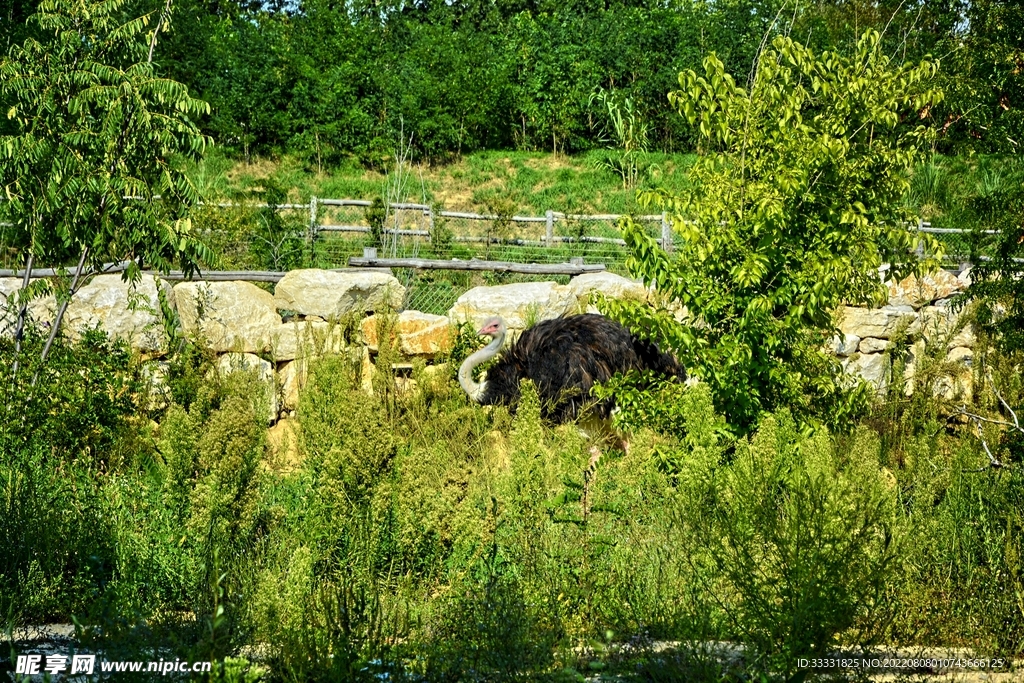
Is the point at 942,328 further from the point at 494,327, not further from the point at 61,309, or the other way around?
the point at 61,309

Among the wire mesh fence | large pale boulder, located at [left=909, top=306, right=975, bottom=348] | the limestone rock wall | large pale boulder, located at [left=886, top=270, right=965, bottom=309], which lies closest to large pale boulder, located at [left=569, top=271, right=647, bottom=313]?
the limestone rock wall

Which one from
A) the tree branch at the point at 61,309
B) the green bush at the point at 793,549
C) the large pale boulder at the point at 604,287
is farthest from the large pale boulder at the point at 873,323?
the tree branch at the point at 61,309

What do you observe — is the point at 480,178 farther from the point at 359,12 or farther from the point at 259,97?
the point at 359,12

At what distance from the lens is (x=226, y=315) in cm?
932

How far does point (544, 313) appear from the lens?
9992 millimetres

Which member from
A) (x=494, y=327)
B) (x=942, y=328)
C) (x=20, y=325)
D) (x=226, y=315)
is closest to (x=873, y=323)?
(x=942, y=328)

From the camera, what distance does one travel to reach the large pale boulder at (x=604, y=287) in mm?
9984

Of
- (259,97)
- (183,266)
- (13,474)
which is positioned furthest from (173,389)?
(259,97)

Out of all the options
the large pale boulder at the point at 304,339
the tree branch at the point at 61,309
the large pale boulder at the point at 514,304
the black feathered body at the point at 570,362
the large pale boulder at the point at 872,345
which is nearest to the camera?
the tree branch at the point at 61,309

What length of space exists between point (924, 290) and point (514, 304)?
4056 mm

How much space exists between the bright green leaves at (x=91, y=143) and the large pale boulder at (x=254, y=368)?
1622 mm

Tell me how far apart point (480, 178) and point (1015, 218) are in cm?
1768

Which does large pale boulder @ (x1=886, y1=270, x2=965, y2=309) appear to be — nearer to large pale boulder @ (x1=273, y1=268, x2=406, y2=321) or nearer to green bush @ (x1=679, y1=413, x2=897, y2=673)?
large pale boulder @ (x1=273, y1=268, x2=406, y2=321)

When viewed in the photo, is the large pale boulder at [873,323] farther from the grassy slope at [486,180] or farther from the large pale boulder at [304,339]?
the grassy slope at [486,180]
